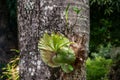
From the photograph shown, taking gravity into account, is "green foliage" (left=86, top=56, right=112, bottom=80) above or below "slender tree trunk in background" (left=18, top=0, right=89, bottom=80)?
below

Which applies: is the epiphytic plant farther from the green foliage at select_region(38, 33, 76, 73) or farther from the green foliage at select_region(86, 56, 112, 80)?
the green foliage at select_region(86, 56, 112, 80)

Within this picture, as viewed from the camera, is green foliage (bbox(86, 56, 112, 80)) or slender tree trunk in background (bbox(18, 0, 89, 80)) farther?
green foliage (bbox(86, 56, 112, 80))

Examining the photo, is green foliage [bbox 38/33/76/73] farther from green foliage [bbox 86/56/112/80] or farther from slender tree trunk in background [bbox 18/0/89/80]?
green foliage [bbox 86/56/112/80]

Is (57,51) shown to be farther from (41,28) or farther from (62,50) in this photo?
(41,28)

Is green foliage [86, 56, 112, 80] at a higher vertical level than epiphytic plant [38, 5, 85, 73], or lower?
lower

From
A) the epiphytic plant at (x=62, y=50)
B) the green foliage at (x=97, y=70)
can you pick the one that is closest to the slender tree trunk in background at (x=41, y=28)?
the epiphytic plant at (x=62, y=50)

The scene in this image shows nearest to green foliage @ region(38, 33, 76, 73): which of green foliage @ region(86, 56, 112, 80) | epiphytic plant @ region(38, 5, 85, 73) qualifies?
epiphytic plant @ region(38, 5, 85, 73)
